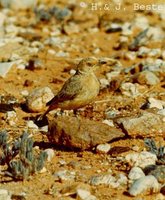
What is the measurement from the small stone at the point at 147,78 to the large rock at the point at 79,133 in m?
2.74

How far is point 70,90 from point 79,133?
115 centimetres

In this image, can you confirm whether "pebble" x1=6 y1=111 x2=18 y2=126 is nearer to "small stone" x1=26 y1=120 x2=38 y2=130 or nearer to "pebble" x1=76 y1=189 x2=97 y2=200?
"small stone" x1=26 y1=120 x2=38 y2=130

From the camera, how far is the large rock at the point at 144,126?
8.87 metres

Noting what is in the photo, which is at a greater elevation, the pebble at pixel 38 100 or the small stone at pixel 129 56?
the small stone at pixel 129 56

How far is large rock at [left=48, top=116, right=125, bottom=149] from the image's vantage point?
28.2ft

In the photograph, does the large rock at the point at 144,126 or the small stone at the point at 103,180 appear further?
the large rock at the point at 144,126

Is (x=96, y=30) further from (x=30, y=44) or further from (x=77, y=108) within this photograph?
(x=77, y=108)

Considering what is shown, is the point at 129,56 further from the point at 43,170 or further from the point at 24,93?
the point at 43,170

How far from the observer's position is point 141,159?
324 inches

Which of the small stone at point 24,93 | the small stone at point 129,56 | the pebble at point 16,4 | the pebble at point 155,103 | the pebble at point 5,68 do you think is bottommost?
the small stone at point 24,93

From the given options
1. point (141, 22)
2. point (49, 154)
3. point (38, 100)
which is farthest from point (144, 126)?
point (141, 22)

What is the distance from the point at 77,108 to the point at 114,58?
3.46 m

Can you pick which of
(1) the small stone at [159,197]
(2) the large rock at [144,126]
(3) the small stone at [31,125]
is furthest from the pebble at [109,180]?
(3) the small stone at [31,125]

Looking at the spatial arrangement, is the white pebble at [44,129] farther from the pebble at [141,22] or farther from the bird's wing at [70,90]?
the pebble at [141,22]
